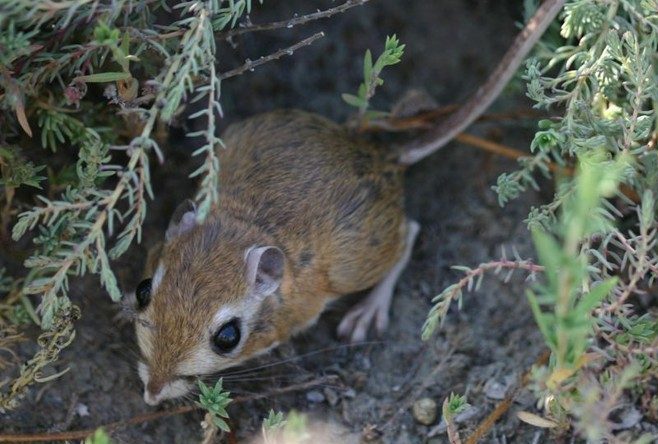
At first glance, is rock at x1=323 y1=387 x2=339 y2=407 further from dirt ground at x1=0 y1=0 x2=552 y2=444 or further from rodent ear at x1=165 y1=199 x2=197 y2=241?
rodent ear at x1=165 y1=199 x2=197 y2=241

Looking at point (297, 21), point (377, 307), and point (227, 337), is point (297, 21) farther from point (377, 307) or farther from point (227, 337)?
point (377, 307)

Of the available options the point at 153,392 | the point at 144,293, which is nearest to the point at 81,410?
the point at 153,392

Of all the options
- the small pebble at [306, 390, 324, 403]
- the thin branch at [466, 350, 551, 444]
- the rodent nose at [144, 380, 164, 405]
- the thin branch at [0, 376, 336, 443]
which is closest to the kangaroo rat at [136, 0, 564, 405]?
the rodent nose at [144, 380, 164, 405]

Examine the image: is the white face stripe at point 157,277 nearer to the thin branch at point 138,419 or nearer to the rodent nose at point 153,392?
the rodent nose at point 153,392

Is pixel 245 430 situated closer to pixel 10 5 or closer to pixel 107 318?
pixel 107 318

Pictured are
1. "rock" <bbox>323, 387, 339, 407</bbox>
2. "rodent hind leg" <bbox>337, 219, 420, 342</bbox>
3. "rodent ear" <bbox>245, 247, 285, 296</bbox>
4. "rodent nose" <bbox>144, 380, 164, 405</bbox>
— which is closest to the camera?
"rodent nose" <bbox>144, 380, 164, 405</bbox>

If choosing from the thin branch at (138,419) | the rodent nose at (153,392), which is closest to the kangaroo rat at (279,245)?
the rodent nose at (153,392)
